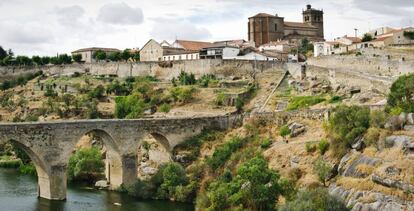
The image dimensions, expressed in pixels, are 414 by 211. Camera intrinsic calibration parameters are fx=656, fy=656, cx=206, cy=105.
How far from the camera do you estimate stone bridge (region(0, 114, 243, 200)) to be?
112ft

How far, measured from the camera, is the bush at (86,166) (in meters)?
41.3

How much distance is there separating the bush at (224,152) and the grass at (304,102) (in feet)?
17.4

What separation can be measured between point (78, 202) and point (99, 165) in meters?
7.67

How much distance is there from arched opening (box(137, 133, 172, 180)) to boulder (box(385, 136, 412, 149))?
52.4 feet

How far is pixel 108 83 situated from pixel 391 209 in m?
42.6

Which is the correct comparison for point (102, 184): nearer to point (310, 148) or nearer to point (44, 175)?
point (44, 175)

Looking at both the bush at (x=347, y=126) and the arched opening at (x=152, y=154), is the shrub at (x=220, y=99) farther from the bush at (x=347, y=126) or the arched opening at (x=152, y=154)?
the bush at (x=347, y=126)

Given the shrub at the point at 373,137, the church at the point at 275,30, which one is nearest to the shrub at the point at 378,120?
the shrub at the point at 373,137

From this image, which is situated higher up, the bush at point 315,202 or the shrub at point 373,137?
the shrub at point 373,137

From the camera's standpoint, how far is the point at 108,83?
62.6 m

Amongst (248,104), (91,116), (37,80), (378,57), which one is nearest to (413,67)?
(378,57)

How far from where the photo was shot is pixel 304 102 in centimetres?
4231

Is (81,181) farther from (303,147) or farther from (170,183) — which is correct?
(303,147)

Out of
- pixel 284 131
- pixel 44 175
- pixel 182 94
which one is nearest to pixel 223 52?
pixel 182 94
